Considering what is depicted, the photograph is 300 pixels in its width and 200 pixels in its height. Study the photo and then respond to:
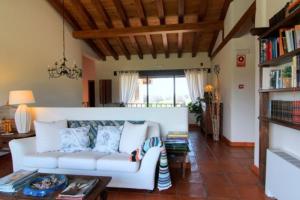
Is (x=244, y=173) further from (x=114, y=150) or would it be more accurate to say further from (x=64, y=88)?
(x=64, y=88)

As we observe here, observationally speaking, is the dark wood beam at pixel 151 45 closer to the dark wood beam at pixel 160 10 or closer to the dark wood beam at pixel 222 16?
the dark wood beam at pixel 160 10

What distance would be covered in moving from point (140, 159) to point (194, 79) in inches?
227

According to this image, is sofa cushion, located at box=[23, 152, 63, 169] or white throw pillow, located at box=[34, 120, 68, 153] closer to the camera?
sofa cushion, located at box=[23, 152, 63, 169]

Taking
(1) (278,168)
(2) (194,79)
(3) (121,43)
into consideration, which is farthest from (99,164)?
(2) (194,79)

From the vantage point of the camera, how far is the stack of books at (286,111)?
2012 mm

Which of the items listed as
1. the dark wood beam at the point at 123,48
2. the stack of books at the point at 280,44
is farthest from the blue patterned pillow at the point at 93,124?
the dark wood beam at the point at 123,48

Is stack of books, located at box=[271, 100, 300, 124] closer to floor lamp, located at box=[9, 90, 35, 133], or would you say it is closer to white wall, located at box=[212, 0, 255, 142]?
white wall, located at box=[212, 0, 255, 142]

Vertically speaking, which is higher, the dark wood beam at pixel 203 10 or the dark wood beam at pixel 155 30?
the dark wood beam at pixel 203 10

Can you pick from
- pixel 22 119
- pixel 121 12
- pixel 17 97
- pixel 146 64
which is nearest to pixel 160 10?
pixel 121 12

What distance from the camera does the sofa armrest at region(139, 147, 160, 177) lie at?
2.57 metres

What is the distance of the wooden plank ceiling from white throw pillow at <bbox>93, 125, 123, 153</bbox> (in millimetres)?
3488

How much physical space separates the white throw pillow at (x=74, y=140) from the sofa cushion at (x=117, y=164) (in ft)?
1.74

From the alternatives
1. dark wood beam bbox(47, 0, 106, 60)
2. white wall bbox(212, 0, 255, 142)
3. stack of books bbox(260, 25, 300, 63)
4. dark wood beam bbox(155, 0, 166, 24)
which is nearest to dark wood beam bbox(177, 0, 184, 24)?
dark wood beam bbox(155, 0, 166, 24)

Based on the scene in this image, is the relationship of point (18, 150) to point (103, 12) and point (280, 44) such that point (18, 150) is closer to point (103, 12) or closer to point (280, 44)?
point (280, 44)
